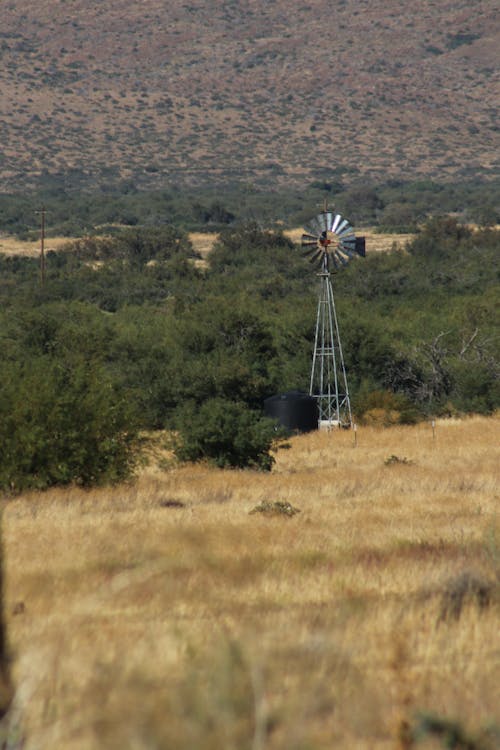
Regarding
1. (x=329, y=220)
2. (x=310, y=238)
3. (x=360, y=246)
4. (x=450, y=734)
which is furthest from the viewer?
(x=310, y=238)

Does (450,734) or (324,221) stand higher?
(324,221)

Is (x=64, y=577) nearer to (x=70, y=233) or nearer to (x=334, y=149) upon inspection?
(x=70, y=233)

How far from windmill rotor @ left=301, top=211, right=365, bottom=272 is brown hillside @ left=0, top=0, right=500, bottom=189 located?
96.0 m

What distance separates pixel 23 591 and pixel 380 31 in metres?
166

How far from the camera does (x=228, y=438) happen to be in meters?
23.3

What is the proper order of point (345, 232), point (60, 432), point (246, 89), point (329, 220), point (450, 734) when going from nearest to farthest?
point (450, 734), point (60, 432), point (329, 220), point (345, 232), point (246, 89)

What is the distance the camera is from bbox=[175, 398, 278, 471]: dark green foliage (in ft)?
75.9

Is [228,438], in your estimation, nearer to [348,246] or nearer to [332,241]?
[332,241]

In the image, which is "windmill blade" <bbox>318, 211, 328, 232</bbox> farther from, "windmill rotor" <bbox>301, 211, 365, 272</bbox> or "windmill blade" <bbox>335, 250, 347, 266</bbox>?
"windmill blade" <bbox>335, 250, 347, 266</bbox>

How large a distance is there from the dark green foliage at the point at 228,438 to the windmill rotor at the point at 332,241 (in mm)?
10763

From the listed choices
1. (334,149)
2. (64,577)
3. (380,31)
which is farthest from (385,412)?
(380,31)

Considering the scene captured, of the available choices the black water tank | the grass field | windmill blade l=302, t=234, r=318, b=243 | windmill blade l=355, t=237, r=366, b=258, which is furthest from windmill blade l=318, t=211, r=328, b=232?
the grass field

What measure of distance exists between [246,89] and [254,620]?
492ft

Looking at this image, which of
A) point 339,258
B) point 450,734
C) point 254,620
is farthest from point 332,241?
point 450,734
